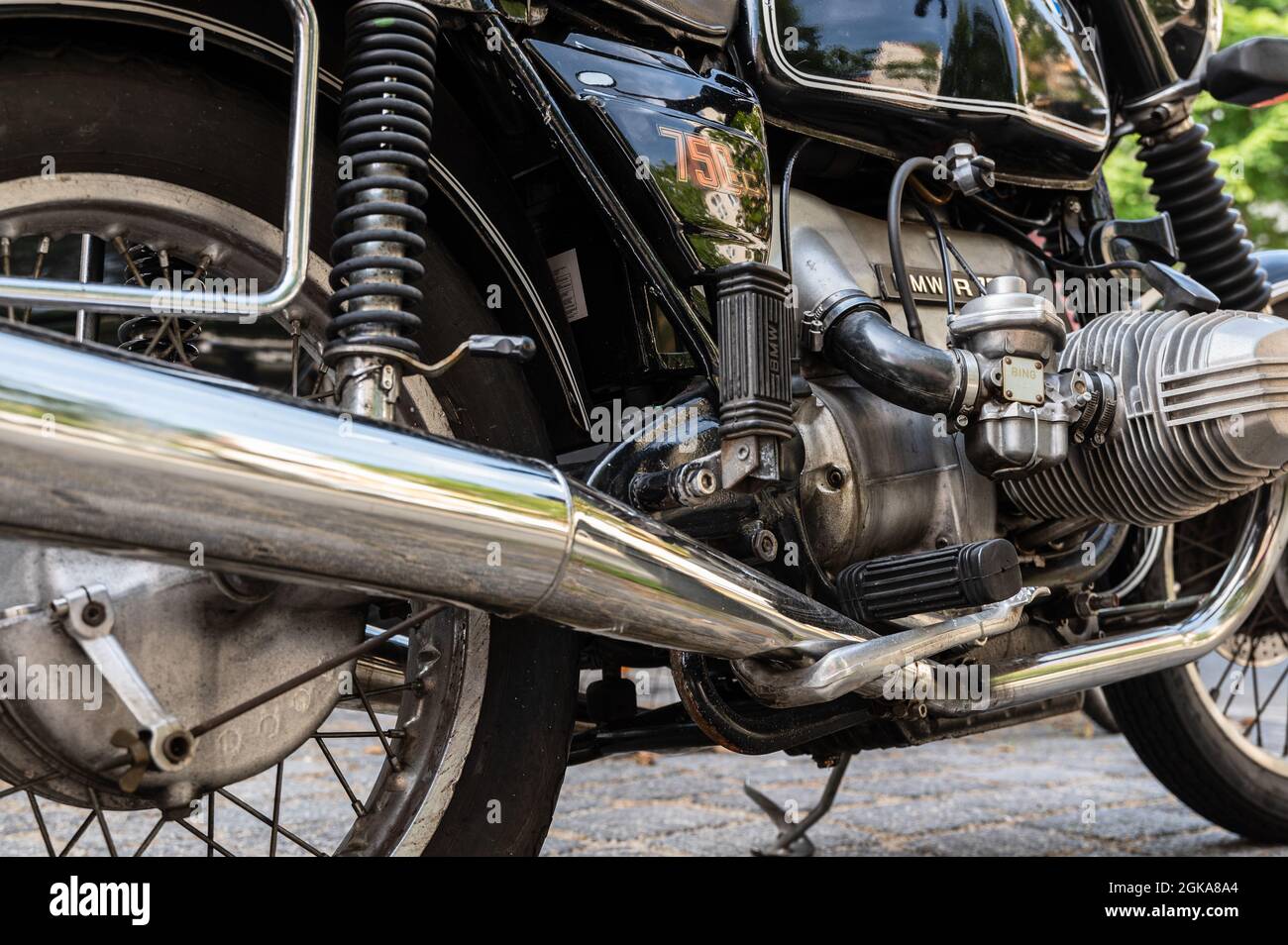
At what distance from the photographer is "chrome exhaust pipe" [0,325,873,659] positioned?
37.0 inches

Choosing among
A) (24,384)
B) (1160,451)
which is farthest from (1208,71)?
(24,384)

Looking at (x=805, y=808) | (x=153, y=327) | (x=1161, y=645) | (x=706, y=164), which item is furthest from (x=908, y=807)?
(x=153, y=327)

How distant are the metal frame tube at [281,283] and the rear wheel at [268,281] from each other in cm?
13

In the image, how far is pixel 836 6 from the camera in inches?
Result: 73.8

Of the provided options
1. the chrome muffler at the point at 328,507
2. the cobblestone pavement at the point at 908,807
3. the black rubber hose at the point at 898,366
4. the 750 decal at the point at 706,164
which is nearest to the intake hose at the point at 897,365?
the black rubber hose at the point at 898,366

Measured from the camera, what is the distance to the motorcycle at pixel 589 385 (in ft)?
3.68

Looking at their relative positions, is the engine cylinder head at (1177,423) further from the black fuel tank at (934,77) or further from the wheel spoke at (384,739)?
the wheel spoke at (384,739)

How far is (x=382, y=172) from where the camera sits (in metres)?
1.30

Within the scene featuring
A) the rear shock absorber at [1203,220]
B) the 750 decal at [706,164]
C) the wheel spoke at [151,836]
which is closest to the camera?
the wheel spoke at [151,836]

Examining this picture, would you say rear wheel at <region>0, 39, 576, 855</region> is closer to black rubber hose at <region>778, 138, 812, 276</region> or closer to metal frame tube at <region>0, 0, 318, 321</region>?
metal frame tube at <region>0, 0, 318, 321</region>

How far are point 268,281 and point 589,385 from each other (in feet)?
1.62

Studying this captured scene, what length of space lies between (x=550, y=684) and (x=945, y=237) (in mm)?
1011

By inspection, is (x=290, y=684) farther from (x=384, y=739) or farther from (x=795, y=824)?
(x=795, y=824)
